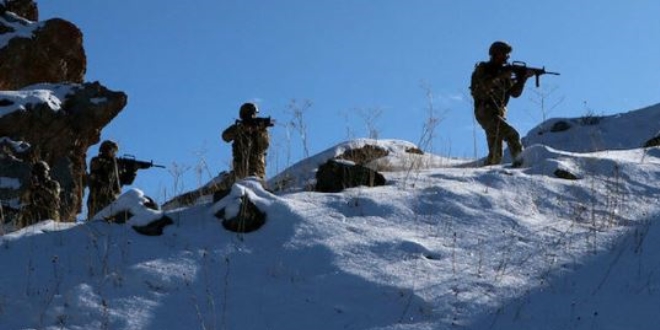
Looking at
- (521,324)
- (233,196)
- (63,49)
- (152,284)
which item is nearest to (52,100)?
(63,49)

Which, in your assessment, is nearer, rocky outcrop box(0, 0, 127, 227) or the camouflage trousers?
the camouflage trousers

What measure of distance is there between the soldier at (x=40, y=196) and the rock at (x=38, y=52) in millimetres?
7356

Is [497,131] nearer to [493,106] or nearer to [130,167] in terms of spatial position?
Result: [493,106]

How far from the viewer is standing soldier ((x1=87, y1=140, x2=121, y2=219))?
9.56 metres

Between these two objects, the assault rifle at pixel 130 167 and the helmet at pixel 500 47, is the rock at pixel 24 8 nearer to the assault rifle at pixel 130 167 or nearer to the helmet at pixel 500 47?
the assault rifle at pixel 130 167

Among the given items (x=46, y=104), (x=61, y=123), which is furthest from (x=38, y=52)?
(x=46, y=104)

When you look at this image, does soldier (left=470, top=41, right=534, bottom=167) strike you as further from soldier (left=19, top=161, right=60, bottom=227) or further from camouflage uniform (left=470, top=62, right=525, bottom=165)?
soldier (left=19, top=161, right=60, bottom=227)

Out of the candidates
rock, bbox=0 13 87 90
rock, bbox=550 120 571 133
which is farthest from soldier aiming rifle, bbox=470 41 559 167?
rock, bbox=0 13 87 90

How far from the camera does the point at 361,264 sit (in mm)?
4703

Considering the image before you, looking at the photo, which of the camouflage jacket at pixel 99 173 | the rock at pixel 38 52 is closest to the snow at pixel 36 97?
the rock at pixel 38 52

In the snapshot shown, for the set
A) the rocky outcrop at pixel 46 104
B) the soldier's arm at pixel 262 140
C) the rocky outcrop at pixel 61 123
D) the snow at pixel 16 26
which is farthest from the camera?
the snow at pixel 16 26

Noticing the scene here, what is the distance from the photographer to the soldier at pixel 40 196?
8.39 metres

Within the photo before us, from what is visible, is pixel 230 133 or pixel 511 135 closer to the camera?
pixel 511 135

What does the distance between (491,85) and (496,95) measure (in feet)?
0.44
